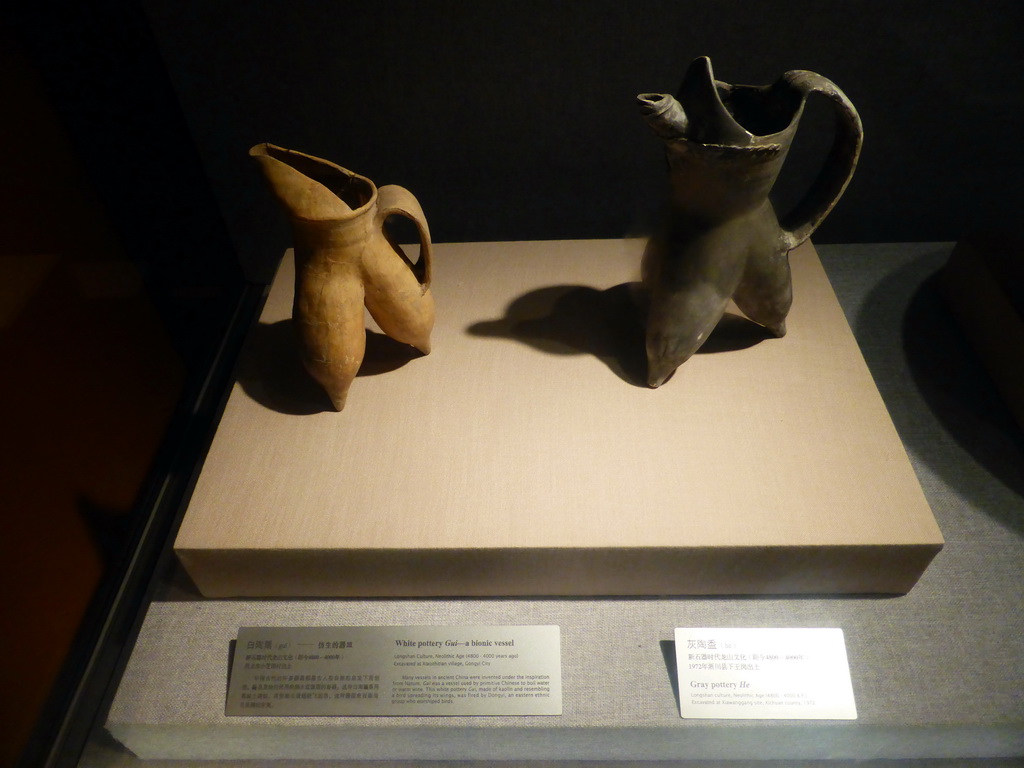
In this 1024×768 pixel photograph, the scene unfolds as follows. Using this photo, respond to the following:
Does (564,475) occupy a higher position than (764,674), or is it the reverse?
(564,475)

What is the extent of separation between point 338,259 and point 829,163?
0.66 meters

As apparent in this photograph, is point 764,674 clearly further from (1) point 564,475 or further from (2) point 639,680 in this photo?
(1) point 564,475

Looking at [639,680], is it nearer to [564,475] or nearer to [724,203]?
[564,475]

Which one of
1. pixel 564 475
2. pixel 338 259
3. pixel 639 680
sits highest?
pixel 338 259

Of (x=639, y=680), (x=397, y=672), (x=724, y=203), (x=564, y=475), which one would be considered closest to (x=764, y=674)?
(x=639, y=680)

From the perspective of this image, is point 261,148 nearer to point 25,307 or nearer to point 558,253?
point 25,307

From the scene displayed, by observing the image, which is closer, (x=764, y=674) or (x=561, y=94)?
(x=764, y=674)

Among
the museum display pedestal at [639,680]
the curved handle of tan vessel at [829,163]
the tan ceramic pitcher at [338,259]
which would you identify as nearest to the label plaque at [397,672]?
the museum display pedestal at [639,680]

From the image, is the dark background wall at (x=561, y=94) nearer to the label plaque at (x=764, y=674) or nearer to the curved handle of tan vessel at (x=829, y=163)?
the curved handle of tan vessel at (x=829, y=163)

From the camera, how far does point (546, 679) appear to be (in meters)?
1.00

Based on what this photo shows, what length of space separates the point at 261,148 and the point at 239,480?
17.4 inches

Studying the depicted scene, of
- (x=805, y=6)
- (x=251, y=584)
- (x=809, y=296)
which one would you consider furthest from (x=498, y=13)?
(x=251, y=584)

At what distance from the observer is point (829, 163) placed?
104cm

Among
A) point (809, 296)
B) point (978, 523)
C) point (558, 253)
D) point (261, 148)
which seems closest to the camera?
point (261, 148)
